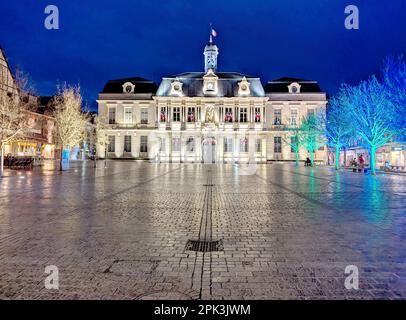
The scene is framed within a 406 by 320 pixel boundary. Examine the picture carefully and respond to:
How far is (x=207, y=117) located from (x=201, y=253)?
52745mm

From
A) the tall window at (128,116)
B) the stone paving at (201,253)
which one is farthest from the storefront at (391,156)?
the tall window at (128,116)

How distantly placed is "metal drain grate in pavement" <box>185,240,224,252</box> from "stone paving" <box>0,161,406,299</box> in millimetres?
127

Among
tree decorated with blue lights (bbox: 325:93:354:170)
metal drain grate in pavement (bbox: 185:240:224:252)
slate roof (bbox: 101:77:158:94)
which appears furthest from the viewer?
slate roof (bbox: 101:77:158:94)

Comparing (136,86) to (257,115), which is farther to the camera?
(136,86)

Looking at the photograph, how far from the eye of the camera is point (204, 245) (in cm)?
576

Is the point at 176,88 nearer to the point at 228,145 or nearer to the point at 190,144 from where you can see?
the point at 190,144

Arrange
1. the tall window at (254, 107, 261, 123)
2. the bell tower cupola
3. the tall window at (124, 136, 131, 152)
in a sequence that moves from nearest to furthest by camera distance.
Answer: the tall window at (254, 107, 261, 123)
the tall window at (124, 136, 131, 152)
the bell tower cupola

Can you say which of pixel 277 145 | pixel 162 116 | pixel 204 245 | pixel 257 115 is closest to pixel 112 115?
pixel 162 116

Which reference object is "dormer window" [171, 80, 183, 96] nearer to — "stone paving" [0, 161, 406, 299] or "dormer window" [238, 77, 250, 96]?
"dormer window" [238, 77, 250, 96]

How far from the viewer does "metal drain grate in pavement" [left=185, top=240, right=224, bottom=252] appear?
18.1ft

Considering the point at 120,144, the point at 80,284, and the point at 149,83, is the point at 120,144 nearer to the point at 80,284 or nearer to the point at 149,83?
the point at 149,83

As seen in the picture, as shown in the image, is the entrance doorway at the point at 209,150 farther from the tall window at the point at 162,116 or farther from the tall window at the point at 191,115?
the tall window at the point at 162,116

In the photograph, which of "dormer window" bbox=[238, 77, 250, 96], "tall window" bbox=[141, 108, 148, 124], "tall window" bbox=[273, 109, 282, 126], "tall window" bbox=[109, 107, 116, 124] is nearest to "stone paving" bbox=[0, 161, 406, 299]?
"dormer window" bbox=[238, 77, 250, 96]

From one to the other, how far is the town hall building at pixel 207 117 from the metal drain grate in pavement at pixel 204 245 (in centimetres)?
5111
